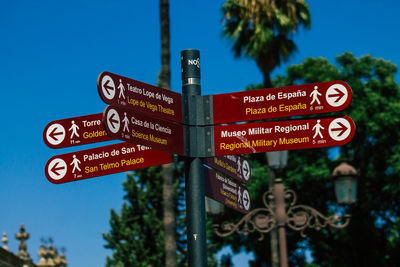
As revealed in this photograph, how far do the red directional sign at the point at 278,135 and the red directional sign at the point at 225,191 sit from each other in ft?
0.82

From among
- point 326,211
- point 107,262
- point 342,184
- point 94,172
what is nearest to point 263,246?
point 326,211

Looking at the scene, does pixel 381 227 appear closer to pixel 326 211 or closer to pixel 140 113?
pixel 326 211

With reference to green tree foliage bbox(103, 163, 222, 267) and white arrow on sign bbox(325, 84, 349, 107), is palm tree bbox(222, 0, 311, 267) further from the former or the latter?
white arrow on sign bbox(325, 84, 349, 107)

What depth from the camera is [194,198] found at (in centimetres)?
564

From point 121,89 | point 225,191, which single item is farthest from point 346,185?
point 121,89

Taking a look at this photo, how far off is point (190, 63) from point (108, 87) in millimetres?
864

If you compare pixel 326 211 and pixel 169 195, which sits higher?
pixel 326 211

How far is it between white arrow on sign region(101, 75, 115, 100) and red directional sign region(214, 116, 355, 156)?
873 millimetres

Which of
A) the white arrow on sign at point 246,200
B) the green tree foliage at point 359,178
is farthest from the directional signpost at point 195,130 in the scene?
the green tree foliage at point 359,178

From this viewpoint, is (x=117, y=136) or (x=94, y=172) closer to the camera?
(x=117, y=136)

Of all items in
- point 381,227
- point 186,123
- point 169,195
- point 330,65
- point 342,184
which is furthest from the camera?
point 330,65

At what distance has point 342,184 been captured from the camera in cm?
1515

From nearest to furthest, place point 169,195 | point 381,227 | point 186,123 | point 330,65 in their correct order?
point 186,123
point 169,195
point 381,227
point 330,65

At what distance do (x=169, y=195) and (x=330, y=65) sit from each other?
2750cm
